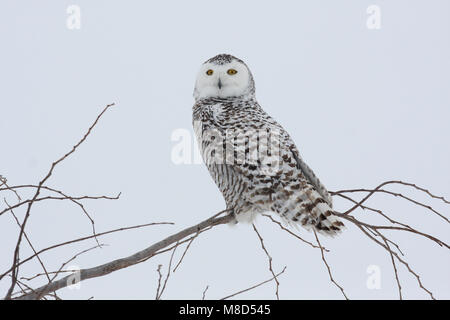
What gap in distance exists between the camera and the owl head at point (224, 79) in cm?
271

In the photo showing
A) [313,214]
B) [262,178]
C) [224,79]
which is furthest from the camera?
[224,79]

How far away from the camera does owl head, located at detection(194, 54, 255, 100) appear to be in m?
2.71

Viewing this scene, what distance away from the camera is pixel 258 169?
2.19m

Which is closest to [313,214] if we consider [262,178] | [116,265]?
[262,178]

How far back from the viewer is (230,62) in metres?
2.74

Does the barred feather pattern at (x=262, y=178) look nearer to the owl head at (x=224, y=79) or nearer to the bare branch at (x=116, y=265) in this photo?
the owl head at (x=224, y=79)

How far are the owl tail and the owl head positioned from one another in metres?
0.88

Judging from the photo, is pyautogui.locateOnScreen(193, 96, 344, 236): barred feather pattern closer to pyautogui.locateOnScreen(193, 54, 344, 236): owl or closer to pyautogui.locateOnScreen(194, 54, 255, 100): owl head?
pyautogui.locateOnScreen(193, 54, 344, 236): owl

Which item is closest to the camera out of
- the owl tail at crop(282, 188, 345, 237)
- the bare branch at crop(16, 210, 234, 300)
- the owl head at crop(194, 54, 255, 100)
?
the bare branch at crop(16, 210, 234, 300)

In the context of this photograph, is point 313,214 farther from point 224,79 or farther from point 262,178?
point 224,79

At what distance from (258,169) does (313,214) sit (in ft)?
1.10

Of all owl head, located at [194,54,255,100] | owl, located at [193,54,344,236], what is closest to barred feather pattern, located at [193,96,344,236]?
owl, located at [193,54,344,236]

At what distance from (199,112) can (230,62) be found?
0.37 meters
